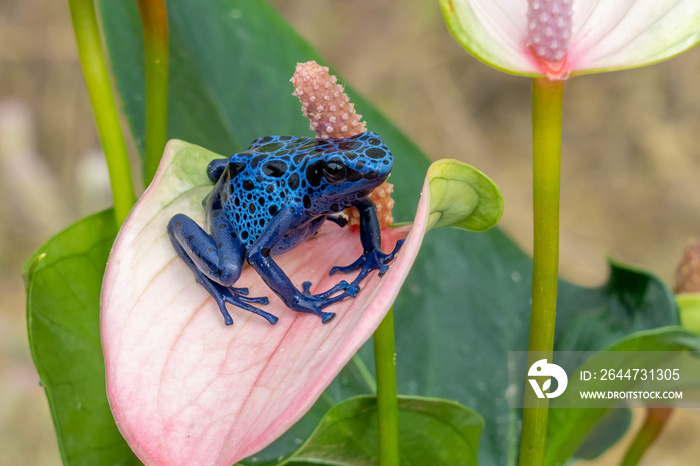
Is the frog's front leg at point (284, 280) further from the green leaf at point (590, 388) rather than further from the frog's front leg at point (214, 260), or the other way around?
the green leaf at point (590, 388)

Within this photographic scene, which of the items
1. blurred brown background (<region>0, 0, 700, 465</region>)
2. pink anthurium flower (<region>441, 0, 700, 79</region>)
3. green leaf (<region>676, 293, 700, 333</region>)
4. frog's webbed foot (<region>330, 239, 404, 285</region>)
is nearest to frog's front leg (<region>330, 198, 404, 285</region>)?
frog's webbed foot (<region>330, 239, 404, 285</region>)

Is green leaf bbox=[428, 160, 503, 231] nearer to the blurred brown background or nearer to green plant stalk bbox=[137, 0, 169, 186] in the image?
green plant stalk bbox=[137, 0, 169, 186]

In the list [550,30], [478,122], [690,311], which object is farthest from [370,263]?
[478,122]

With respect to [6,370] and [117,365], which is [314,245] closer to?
[117,365]

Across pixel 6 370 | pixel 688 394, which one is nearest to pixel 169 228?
pixel 688 394

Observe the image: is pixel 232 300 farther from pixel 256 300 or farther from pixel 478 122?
pixel 478 122

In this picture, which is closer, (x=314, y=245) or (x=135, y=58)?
(x=314, y=245)
